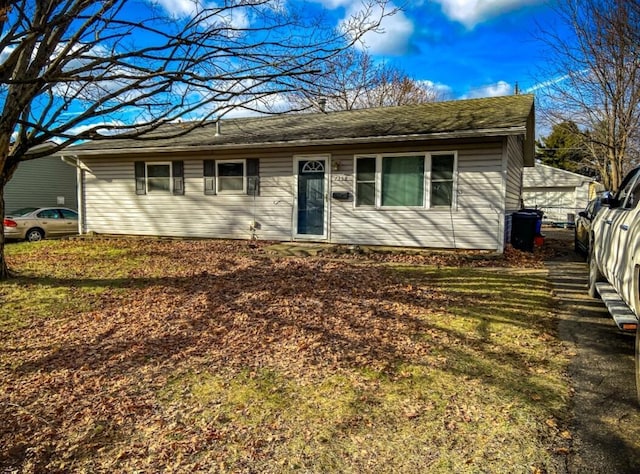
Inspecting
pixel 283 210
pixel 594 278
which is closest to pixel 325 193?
pixel 283 210

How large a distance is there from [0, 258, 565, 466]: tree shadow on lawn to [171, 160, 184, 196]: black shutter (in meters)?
6.06

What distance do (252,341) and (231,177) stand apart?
327 inches

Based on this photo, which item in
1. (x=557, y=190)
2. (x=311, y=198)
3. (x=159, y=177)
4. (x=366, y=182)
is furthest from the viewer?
(x=557, y=190)

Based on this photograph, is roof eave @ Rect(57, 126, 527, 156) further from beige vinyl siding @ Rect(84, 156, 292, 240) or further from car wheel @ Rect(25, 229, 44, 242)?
car wheel @ Rect(25, 229, 44, 242)

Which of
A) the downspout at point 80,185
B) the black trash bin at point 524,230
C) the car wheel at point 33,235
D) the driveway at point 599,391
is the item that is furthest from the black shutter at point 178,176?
the driveway at point 599,391

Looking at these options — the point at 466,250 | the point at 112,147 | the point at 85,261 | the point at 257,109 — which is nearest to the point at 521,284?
the point at 466,250

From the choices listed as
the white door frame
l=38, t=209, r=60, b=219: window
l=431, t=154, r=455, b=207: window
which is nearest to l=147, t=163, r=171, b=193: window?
the white door frame

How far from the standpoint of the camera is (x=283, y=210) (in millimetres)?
11438

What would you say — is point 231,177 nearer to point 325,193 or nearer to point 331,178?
point 325,193

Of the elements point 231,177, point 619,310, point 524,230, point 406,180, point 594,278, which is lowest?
point 594,278

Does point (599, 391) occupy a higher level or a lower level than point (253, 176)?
lower

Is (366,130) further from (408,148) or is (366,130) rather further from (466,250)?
(466,250)

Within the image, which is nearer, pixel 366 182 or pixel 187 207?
pixel 366 182

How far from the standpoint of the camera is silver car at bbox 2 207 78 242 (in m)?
14.5
